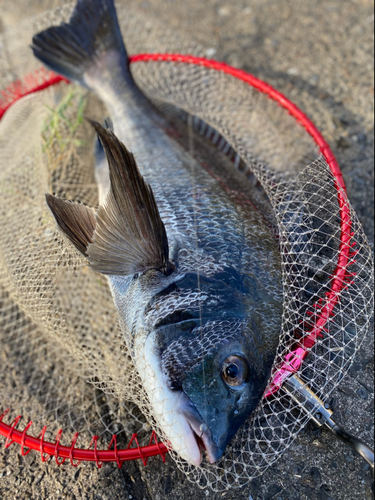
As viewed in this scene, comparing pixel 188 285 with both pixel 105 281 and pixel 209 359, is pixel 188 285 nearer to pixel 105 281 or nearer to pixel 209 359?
pixel 209 359

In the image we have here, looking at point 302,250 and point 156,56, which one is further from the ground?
point 156,56

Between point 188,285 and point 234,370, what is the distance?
49cm

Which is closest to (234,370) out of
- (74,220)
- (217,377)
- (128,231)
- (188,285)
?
(217,377)

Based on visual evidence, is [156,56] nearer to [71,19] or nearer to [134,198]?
[71,19]

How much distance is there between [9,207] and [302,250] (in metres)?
2.31

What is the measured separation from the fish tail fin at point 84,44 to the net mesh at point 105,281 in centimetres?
33

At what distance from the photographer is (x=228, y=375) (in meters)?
1.78

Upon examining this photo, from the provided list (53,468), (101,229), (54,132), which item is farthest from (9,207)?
(53,468)

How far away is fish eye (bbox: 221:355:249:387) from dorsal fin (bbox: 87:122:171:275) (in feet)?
1.97

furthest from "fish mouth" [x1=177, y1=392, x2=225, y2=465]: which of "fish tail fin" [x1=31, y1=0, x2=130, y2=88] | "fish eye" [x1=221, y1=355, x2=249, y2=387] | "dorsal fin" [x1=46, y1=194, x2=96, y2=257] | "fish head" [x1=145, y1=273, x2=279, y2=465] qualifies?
"fish tail fin" [x1=31, y1=0, x2=130, y2=88]

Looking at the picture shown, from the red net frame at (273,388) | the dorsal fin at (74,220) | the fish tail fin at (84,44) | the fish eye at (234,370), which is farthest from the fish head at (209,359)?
the fish tail fin at (84,44)

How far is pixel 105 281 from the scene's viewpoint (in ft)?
9.61

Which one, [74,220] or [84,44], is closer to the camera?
[74,220]

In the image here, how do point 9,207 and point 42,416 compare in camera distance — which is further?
point 9,207
